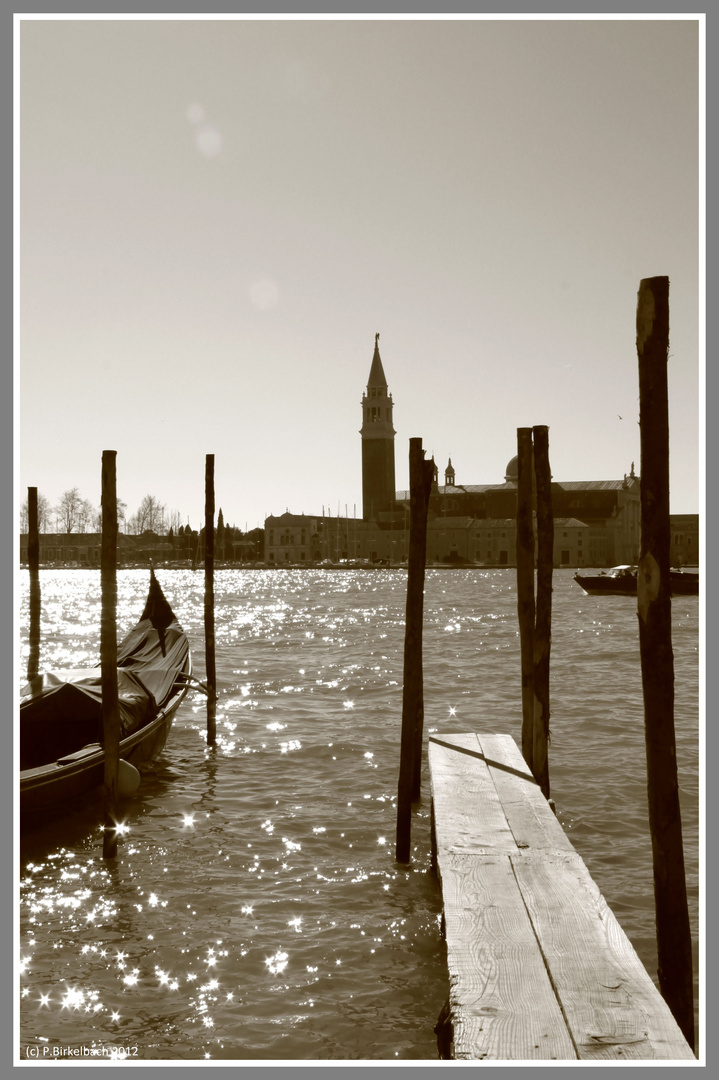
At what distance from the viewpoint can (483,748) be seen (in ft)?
21.4

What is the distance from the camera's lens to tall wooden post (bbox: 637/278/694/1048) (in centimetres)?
411

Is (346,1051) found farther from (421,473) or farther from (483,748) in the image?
(421,473)

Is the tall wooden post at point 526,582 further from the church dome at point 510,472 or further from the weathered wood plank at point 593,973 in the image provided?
the church dome at point 510,472

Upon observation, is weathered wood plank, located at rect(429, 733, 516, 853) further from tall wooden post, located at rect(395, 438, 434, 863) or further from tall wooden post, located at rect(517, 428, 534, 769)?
tall wooden post, located at rect(517, 428, 534, 769)

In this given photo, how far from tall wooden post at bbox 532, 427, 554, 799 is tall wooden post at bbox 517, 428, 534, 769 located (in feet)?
0.20

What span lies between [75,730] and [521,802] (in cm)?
471

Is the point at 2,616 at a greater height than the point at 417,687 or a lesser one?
greater

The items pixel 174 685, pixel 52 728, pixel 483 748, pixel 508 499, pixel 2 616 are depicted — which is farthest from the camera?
pixel 508 499

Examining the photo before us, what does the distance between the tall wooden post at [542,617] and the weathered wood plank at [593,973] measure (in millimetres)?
2913

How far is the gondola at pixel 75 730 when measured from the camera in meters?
7.61

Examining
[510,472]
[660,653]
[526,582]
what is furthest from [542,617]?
[510,472]

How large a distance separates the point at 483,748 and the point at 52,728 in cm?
395

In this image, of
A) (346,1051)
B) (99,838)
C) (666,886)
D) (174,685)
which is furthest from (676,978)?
(174,685)

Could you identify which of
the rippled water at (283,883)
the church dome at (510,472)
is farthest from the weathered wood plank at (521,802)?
the church dome at (510,472)
